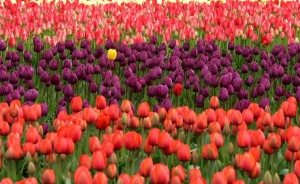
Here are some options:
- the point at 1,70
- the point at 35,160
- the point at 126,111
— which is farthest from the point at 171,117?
the point at 1,70

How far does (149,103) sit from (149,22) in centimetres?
409

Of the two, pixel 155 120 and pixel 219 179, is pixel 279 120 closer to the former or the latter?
pixel 155 120

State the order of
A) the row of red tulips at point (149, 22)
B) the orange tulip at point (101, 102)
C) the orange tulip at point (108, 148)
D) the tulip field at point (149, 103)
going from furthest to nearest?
the row of red tulips at point (149, 22) → the orange tulip at point (101, 102) → the tulip field at point (149, 103) → the orange tulip at point (108, 148)

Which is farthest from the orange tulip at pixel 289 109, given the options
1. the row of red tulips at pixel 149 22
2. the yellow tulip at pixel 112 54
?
the row of red tulips at pixel 149 22

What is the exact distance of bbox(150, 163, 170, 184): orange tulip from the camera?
3.78 metres

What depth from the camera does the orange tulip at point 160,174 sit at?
149 inches

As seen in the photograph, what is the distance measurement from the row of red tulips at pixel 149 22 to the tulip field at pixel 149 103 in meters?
0.03

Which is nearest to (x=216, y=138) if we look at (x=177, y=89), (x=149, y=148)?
(x=149, y=148)

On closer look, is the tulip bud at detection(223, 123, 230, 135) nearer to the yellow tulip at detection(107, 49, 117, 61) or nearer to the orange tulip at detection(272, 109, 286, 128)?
the orange tulip at detection(272, 109, 286, 128)

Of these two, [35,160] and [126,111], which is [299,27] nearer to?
[126,111]

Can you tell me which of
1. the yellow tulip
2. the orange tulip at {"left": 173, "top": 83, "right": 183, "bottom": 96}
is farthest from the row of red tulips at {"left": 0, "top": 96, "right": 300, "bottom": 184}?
the yellow tulip

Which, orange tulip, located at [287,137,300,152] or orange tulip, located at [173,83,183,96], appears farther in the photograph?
orange tulip, located at [173,83,183,96]

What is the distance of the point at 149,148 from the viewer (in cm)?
469

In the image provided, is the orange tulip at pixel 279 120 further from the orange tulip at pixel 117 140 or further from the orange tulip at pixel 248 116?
the orange tulip at pixel 117 140
